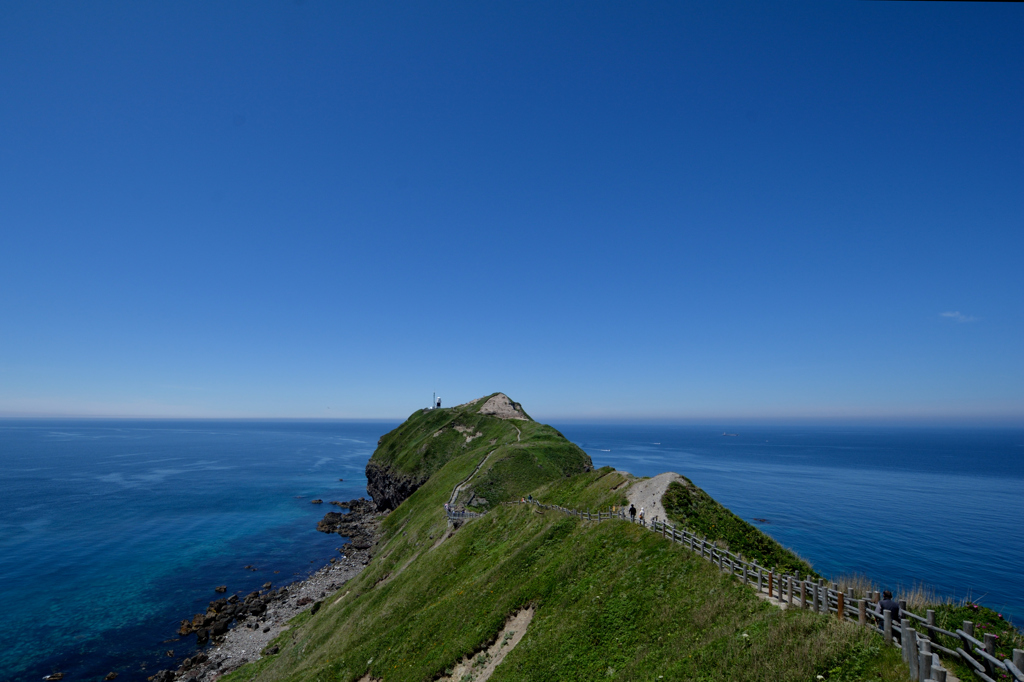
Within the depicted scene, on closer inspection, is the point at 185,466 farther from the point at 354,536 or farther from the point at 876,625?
the point at 876,625

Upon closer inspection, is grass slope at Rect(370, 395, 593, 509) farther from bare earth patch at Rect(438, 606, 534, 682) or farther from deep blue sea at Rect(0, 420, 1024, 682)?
bare earth patch at Rect(438, 606, 534, 682)

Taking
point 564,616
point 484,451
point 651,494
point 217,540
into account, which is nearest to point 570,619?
point 564,616

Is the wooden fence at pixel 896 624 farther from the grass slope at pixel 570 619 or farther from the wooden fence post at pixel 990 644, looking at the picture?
the grass slope at pixel 570 619

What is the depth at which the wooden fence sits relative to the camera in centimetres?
1131

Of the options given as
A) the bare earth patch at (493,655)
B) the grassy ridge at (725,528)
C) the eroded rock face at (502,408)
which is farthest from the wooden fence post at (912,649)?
the eroded rock face at (502,408)

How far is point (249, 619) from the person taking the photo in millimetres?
55969

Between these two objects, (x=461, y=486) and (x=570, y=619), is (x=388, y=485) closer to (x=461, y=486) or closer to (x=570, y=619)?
(x=461, y=486)

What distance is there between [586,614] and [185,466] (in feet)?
716

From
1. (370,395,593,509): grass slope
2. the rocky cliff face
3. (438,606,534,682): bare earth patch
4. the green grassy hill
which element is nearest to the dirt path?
(370,395,593,509): grass slope

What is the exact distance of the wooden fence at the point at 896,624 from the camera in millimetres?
11312

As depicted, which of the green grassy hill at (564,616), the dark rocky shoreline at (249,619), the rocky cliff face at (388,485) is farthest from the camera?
the rocky cliff face at (388,485)

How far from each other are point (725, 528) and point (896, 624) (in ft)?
51.3

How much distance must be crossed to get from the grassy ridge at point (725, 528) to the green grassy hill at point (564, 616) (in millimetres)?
4074

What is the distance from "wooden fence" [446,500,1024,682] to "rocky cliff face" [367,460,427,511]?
84511 millimetres
